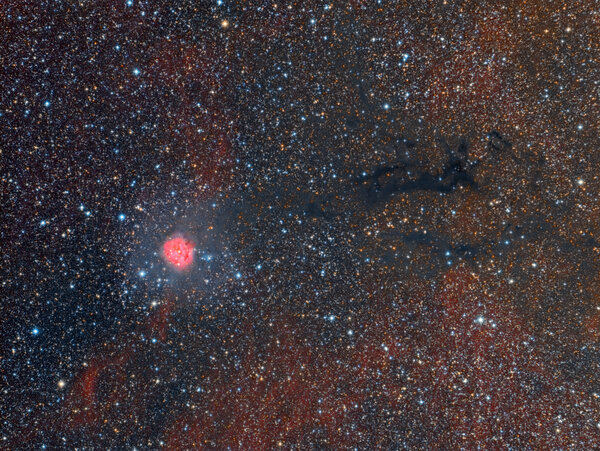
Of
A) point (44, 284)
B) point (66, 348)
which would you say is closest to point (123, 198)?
point (44, 284)

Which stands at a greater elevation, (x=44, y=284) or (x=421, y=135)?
(x=421, y=135)

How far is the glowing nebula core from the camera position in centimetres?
79

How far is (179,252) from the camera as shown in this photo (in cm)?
79

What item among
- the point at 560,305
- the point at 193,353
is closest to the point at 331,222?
the point at 193,353

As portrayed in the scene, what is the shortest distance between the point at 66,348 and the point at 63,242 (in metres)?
0.26

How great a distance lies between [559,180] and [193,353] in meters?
0.95

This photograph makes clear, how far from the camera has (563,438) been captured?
0.78 metres

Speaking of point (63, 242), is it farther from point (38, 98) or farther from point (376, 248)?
point (376, 248)

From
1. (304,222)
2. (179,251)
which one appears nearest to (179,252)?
(179,251)

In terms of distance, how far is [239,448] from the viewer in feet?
2.65

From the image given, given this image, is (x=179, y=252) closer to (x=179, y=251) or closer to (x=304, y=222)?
(x=179, y=251)

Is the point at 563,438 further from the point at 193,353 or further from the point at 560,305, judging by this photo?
the point at 193,353

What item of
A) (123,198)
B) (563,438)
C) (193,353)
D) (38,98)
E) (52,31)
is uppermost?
(52,31)

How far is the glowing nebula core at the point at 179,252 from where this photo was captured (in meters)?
0.79
